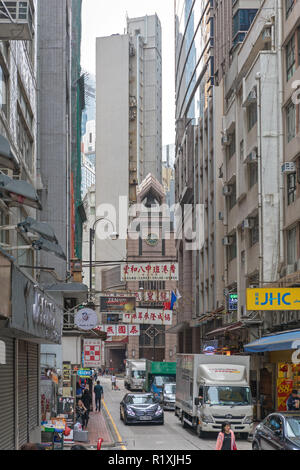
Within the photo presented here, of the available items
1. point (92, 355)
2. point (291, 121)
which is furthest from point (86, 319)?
point (291, 121)

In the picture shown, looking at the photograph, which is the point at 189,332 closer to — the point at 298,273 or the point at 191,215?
the point at 191,215

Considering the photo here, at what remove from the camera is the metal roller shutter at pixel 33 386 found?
872 inches

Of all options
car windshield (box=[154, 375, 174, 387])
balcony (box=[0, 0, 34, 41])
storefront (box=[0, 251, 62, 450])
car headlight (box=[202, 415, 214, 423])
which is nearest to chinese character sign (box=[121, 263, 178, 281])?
car headlight (box=[202, 415, 214, 423])

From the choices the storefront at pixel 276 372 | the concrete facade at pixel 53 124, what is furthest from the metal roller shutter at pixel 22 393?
the concrete facade at pixel 53 124

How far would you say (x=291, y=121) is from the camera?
116ft

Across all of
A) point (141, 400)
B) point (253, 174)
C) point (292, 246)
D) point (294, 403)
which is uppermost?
point (253, 174)

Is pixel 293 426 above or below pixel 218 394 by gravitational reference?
above

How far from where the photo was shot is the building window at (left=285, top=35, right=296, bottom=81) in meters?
35.0

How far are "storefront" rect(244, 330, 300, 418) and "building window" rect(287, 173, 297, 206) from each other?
6.33m

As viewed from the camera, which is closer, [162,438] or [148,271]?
[162,438]

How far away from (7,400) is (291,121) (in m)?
22.8

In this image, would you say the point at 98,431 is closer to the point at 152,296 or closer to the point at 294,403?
the point at 294,403

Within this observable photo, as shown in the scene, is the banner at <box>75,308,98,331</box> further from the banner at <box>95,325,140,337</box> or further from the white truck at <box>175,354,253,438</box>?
the banner at <box>95,325,140,337</box>

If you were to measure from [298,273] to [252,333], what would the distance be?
32.5 ft
